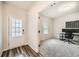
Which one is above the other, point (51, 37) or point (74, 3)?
point (74, 3)

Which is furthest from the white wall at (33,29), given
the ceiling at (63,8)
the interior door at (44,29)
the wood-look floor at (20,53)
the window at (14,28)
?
the ceiling at (63,8)

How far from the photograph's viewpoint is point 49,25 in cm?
177

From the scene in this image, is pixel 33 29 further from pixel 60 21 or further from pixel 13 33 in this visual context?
pixel 60 21

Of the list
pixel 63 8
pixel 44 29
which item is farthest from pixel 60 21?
pixel 44 29

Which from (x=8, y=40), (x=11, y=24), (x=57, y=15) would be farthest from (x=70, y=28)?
(x=8, y=40)

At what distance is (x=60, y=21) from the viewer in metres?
1.57

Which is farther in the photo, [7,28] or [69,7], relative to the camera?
[7,28]

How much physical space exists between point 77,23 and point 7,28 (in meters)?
2.22

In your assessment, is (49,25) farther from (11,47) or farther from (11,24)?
(11,47)

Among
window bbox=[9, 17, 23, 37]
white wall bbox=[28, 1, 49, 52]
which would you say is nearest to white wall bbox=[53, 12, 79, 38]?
white wall bbox=[28, 1, 49, 52]

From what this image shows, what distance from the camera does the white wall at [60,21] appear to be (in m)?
1.35

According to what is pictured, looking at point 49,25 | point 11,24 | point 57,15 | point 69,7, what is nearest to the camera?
point 69,7

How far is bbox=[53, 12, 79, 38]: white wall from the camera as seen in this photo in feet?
4.42

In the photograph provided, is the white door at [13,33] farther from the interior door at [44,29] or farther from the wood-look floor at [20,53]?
the interior door at [44,29]
